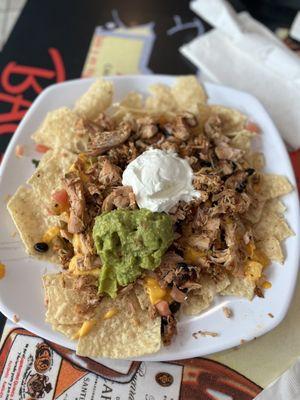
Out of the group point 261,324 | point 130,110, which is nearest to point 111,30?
point 130,110

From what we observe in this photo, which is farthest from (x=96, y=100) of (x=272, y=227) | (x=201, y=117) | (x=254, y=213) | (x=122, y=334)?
(x=122, y=334)

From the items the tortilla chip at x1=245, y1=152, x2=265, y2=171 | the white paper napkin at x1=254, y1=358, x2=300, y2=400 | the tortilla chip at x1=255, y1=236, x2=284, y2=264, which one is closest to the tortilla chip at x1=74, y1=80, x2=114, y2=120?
the tortilla chip at x1=245, y1=152, x2=265, y2=171

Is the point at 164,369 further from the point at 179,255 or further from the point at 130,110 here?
the point at 130,110

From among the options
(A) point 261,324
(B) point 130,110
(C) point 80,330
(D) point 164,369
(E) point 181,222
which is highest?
(B) point 130,110

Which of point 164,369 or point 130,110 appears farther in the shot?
point 130,110

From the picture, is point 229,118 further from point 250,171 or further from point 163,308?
point 163,308

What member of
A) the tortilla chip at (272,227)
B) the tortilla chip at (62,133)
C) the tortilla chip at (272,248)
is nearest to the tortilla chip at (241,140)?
the tortilla chip at (272,227)

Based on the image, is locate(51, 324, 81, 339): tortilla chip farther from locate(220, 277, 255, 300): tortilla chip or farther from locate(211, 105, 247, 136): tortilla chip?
locate(211, 105, 247, 136): tortilla chip

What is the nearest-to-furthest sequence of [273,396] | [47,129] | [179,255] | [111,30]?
[273,396], [179,255], [47,129], [111,30]
